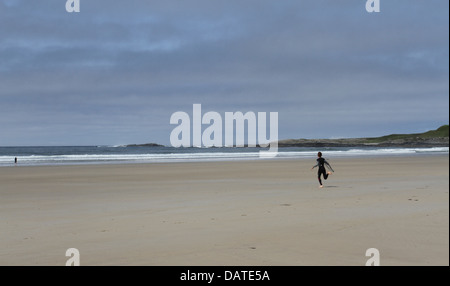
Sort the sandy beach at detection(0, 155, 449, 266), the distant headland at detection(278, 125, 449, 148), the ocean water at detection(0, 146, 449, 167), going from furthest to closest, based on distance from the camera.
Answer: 1. the distant headland at detection(278, 125, 449, 148)
2. the ocean water at detection(0, 146, 449, 167)
3. the sandy beach at detection(0, 155, 449, 266)

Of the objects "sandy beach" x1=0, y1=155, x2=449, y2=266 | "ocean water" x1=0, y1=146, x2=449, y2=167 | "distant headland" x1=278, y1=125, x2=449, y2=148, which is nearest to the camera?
"sandy beach" x1=0, y1=155, x2=449, y2=266

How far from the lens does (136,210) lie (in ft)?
35.4

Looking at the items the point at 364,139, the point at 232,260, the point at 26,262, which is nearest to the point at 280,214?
the point at 232,260

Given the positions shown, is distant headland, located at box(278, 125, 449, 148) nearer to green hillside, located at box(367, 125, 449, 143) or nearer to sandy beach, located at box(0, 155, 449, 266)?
green hillside, located at box(367, 125, 449, 143)

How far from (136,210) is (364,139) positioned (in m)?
155

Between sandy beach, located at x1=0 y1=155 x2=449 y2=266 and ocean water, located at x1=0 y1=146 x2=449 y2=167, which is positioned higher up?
sandy beach, located at x1=0 y1=155 x2=449 y2=266

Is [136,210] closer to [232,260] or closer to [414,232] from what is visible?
[232,260]

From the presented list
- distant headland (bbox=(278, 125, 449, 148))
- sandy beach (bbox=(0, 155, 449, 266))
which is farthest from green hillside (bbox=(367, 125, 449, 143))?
sandy beach (bbox=(0, 155, 449, 266))

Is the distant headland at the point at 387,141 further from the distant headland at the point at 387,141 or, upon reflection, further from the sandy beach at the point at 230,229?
the sandy beach at the point at 230,229

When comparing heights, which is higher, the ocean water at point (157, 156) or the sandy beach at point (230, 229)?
the sandy beach at point (230, 229)

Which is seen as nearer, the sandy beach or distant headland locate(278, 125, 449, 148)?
the sandy beach

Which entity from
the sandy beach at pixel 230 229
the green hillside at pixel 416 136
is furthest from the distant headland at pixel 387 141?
the sandy beach at pixel 230 229

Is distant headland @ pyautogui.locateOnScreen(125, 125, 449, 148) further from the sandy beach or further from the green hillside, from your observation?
the sandy beach
